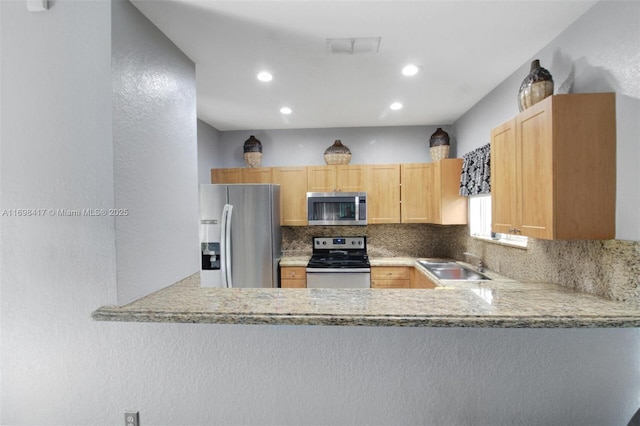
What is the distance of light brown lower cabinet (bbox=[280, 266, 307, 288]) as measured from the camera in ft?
11.1

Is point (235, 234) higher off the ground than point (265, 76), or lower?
lower

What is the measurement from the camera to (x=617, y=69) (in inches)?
53.8

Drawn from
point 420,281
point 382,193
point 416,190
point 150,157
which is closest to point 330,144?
point 382,193

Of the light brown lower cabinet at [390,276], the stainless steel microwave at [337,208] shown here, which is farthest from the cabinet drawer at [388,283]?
the stainless steel microwave at [337,208]

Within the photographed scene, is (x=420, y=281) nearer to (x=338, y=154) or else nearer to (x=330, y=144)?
(x=338, y=154)

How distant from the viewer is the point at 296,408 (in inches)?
51.4

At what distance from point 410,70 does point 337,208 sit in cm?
177

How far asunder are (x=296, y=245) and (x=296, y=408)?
107 inches

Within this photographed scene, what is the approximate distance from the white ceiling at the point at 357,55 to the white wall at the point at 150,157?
17 cm

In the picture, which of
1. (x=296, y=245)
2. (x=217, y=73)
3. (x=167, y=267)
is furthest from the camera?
(x=296, y=245)

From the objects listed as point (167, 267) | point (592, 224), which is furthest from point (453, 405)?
point (167, 267)

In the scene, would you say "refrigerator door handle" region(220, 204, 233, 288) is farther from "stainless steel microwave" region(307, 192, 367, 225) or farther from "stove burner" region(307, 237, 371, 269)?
"stove burner" region(307, 237, 371, 269)

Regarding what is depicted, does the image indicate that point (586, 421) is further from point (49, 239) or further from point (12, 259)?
point (12, 259)

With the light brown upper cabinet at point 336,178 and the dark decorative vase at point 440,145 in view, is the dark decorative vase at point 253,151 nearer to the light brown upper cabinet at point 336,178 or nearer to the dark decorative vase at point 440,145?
the light brown upper cabinet at point 336,178
